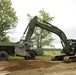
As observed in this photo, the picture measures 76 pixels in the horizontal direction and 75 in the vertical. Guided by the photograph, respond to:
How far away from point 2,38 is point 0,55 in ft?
62.7

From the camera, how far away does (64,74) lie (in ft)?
60.7

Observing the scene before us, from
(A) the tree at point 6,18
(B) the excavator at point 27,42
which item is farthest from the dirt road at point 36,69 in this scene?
(A) the tree at point 6,18

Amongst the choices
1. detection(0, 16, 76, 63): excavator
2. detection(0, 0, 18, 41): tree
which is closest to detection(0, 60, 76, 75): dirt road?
detection(0, 16, 76, 63): excavator

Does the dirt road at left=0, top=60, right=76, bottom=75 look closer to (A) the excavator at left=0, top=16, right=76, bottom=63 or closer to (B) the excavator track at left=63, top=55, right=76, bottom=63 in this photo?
(B) the excavator track at left=63, top=55, right=76, bottom=63

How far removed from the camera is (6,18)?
168 feet

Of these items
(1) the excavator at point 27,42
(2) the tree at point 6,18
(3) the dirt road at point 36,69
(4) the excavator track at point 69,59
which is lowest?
(3) the dirt road at point 36,69

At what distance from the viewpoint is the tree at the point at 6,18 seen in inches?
2003

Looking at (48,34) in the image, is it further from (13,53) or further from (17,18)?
(13,53)

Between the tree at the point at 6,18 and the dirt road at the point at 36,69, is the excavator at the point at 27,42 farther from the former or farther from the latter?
the tree at the point at 6,18

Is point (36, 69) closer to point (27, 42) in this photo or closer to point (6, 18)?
point (27, 42)

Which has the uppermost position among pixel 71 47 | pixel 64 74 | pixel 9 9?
pixel 9 9

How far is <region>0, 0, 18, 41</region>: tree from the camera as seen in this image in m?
50.9

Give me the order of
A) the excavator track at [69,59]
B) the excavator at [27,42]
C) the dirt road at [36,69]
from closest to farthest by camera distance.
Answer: the dirt road at [36,69] < the excavator track at [69,59] < the excavator at [27,42]

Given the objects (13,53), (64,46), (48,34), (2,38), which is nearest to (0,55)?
(13,53)
